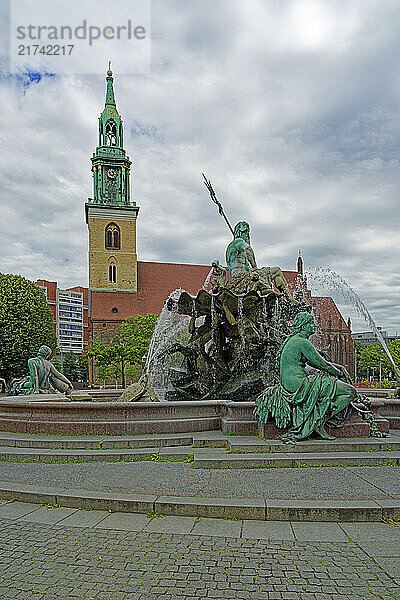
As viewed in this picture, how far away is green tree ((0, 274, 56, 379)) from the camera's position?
3862 cm

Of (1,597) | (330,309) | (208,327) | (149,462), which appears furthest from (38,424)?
(330,309)

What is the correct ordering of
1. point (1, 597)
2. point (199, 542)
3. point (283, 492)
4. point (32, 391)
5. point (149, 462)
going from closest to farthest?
point (1, 597), point (199, 542), point (283, 492), point (149, 462), point (32, 391)

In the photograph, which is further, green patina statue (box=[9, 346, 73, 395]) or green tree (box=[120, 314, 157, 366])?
green tree (box=[120, 314, 157, 366])

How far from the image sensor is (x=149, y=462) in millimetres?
7652

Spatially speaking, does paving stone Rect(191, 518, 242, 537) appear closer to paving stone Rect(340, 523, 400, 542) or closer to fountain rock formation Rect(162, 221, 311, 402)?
paving stone Rect(340, 523, 400, 542)

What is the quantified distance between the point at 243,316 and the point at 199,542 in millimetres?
8705

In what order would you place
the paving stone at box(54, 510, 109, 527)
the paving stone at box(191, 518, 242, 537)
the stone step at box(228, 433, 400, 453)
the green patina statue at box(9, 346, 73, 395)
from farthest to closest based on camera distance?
the green patina statue at box(9, 346, 73, 395), the stone step at box(228, 433, 400, 453), the paving stone at box(54, 510, 109, 527), the paving stone at box(191, 518, 242, 537)

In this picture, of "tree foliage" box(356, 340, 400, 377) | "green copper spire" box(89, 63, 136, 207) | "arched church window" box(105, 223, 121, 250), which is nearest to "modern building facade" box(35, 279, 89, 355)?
"arched church window" box(105, 223, 121, 250)

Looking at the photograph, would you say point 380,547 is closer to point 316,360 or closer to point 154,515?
point 154,515

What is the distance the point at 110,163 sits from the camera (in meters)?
63.1

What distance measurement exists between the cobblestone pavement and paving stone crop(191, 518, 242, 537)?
0.10m

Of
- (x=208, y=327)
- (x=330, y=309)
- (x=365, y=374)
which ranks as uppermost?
(x=330, y=309)

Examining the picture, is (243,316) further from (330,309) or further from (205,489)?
(330,309)

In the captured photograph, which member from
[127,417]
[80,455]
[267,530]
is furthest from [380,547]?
[127,417]
